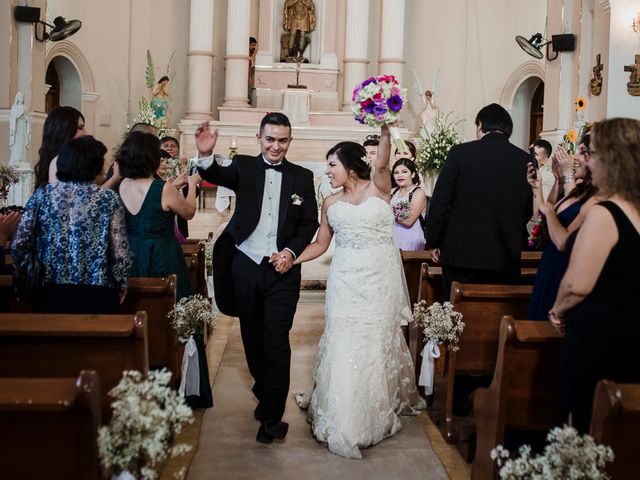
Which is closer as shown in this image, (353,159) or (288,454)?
(288,454)

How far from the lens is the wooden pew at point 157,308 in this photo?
4.48 metres

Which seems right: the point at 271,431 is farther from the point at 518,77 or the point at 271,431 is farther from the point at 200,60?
the point at 518,77

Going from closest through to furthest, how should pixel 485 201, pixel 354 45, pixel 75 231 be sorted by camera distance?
pixel 75 231, pixel 485 201, pixel 354 45

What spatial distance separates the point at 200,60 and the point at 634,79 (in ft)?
27.9

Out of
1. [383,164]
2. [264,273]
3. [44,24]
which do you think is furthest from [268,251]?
[44,24]

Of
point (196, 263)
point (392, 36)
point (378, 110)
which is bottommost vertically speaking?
point (196, 263)

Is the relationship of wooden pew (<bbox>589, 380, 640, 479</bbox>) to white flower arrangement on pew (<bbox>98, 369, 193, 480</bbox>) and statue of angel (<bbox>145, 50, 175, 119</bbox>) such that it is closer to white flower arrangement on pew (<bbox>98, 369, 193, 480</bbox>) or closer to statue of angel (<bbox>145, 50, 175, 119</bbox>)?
white flower arrangement on pew (<bbox>98, 369, 193, 480</bbox>)

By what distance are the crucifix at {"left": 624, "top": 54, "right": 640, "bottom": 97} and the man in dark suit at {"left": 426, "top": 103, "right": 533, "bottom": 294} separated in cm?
550

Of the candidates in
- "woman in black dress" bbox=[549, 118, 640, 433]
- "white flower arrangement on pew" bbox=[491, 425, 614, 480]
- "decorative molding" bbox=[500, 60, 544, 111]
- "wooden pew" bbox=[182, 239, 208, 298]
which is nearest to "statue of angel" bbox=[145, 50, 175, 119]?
"decorative molding" bbox=[500, 60, 544, 111]

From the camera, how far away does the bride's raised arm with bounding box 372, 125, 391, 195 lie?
4480 millimetres

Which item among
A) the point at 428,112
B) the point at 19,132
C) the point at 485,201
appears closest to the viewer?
the point at 485,201

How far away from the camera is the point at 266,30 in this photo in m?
16.2

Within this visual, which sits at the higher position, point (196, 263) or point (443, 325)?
point (196, 263)

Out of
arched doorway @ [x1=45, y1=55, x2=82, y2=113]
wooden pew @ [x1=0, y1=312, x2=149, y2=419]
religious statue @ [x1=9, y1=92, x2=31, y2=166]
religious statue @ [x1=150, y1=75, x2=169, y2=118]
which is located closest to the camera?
wooden pew @ [x1=0, y1=312, x2=149, y2=419]
